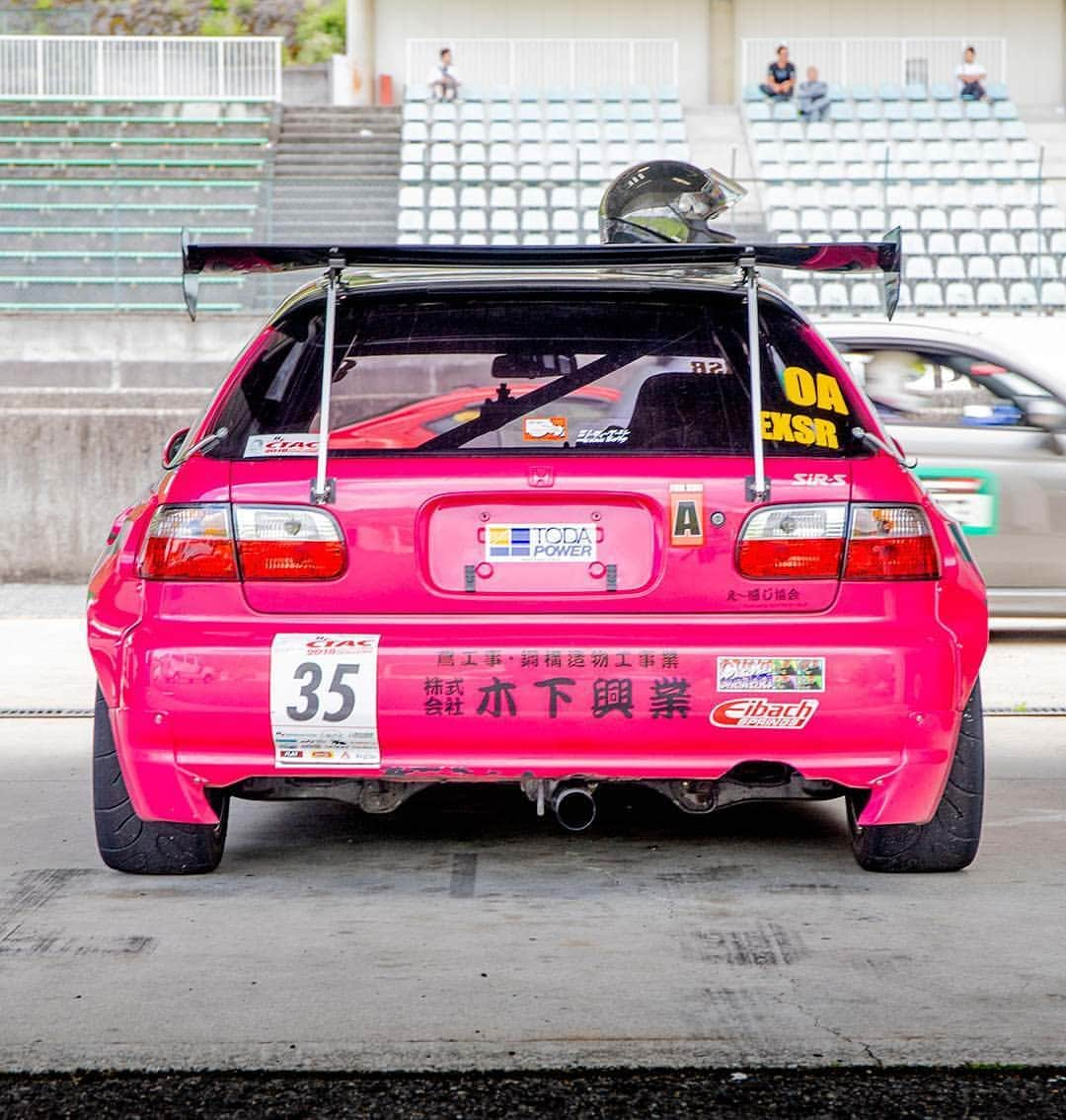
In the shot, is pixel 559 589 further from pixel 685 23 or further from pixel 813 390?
pixel 685 23

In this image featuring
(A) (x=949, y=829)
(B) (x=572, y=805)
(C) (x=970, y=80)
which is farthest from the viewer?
(C) (x=970, y=80)

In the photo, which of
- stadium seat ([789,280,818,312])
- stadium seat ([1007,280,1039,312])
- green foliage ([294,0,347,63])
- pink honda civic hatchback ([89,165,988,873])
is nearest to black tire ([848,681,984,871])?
pink honda civic hatchback ([89,165,988,873])

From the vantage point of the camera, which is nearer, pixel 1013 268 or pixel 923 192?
pixel 1013 268

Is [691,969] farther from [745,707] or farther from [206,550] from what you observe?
[206,550]

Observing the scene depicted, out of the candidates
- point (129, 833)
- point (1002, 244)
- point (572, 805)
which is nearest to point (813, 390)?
point (572, 805)

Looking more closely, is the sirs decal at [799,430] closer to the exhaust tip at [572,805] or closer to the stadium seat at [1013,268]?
the exhaust tip at [572,805]

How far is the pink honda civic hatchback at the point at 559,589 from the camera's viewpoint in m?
4.23

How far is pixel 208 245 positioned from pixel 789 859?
6.87 ft

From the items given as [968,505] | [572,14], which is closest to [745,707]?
[968,505]

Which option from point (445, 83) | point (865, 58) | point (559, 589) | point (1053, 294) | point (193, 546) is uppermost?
point (865, 58)

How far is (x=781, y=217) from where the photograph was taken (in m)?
26.1

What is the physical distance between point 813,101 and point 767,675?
96.2 feet

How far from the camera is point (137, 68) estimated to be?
3234cm

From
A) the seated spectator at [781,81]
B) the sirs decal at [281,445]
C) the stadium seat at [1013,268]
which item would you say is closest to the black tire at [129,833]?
the sirs decal at [281,445]
